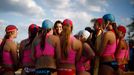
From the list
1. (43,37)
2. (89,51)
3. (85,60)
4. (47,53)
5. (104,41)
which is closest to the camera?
(47,53)

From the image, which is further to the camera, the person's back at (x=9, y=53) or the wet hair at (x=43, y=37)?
the person's back at (x=9, y=53)

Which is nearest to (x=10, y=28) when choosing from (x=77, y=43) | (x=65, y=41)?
(x=65, y=41)

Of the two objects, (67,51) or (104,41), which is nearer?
(67,51)

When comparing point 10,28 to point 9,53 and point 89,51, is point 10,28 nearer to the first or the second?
point 9,53

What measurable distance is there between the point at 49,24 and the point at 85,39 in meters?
1.29

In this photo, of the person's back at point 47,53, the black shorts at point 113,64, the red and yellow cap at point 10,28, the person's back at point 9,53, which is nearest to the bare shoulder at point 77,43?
the person's back at point 47,53

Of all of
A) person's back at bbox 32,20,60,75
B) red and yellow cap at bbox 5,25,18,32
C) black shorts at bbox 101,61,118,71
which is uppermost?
red and yellow cap at bbox 5,25,18,32

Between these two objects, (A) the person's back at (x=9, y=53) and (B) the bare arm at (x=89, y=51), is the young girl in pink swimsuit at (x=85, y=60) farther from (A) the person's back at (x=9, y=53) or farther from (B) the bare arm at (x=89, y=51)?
(A) the person's back at (x=9, y=53)

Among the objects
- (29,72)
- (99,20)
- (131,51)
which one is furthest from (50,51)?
(131,51)

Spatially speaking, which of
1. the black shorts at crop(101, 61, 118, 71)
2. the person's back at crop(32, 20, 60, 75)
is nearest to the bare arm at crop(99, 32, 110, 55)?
the black shorts at crop(101, 61, 118, 71)

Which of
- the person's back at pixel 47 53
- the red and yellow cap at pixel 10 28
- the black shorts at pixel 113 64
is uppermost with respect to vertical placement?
the red and yellow cap at pixel 10 28

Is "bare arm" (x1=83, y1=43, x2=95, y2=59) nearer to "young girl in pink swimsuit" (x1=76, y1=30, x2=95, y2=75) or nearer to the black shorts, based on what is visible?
"young girl in pink swimsuit" (x1=76, y1=30, x2=95, y2=75)

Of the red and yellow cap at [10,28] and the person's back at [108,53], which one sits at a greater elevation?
the red and yellow cap at [10,28]

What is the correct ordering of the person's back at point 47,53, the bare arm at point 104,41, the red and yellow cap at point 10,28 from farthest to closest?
1. the red and yellow cap at point 10,28
2. the bare arm at point 104,41
3. the person's back at point 47,53
